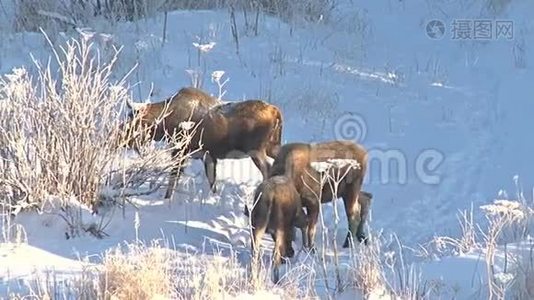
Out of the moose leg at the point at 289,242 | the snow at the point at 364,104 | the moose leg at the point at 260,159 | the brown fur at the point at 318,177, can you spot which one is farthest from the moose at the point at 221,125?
the moose leg at the point at 289,242

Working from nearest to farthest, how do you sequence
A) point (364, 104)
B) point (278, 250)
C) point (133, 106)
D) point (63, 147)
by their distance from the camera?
point (278, 250)
point (63, 147)
point (133, 106)
point (364, 104)

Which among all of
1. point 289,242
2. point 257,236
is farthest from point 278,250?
point 289,242

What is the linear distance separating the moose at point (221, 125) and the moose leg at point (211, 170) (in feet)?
0.33

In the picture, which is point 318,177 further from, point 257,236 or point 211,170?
point 211,170

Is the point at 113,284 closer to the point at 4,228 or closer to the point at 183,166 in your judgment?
the point at 4,228

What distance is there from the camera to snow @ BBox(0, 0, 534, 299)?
7.17 meters

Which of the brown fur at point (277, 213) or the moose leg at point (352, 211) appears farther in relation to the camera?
the moose leg at point (352, 211)

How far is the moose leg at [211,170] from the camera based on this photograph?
7992 millimetres

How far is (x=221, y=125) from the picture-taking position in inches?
307

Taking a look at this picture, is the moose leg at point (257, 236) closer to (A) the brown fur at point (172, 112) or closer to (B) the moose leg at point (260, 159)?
(B) the moose leg at point (260, 159)

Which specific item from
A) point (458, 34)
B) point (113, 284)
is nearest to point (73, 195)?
point (113, 284)

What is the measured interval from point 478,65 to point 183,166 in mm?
5749

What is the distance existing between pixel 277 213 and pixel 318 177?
68 cm

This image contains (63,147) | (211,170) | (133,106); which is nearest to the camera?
(63,147)
